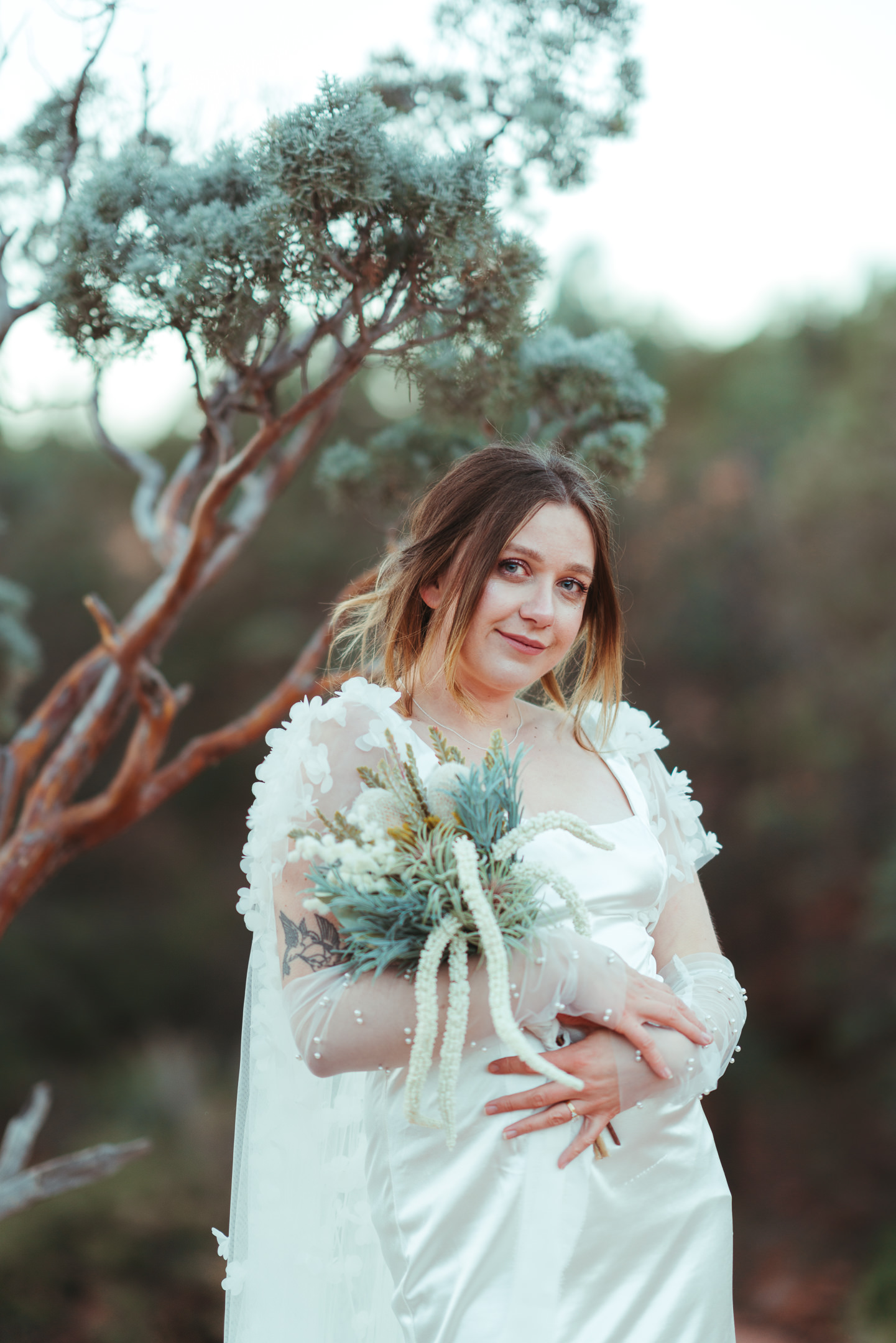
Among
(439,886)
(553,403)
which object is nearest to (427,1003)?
(439,886)

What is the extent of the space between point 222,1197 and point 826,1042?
220 inches

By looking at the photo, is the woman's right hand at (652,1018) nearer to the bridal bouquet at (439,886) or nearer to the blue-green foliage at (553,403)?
the bridal bouquet at (439,886)

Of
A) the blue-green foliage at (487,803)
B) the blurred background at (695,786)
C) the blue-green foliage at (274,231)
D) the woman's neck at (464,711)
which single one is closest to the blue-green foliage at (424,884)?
the blue-green foliage at (487,803)

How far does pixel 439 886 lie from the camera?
142cm

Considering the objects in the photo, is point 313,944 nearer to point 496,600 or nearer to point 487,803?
point 487,803

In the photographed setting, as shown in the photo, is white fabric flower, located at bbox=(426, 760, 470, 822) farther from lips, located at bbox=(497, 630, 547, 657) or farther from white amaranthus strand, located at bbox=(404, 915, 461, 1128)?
lips, located at bbox=(497, 630, 547, 657)

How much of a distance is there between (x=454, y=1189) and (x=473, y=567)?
3.36 feet

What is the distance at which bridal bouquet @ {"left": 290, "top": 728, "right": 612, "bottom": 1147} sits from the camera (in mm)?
1395

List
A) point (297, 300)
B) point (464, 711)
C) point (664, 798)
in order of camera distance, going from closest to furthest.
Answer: point (464, 711), point (664, 798), point (297, 300)

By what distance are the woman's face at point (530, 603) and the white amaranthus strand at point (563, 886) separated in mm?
464

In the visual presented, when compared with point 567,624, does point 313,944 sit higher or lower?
lower

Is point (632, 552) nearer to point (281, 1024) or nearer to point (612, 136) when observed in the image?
point (612, 136)

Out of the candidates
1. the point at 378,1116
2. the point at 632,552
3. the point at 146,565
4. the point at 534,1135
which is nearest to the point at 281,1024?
the point at 378,1116

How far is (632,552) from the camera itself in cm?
1016
